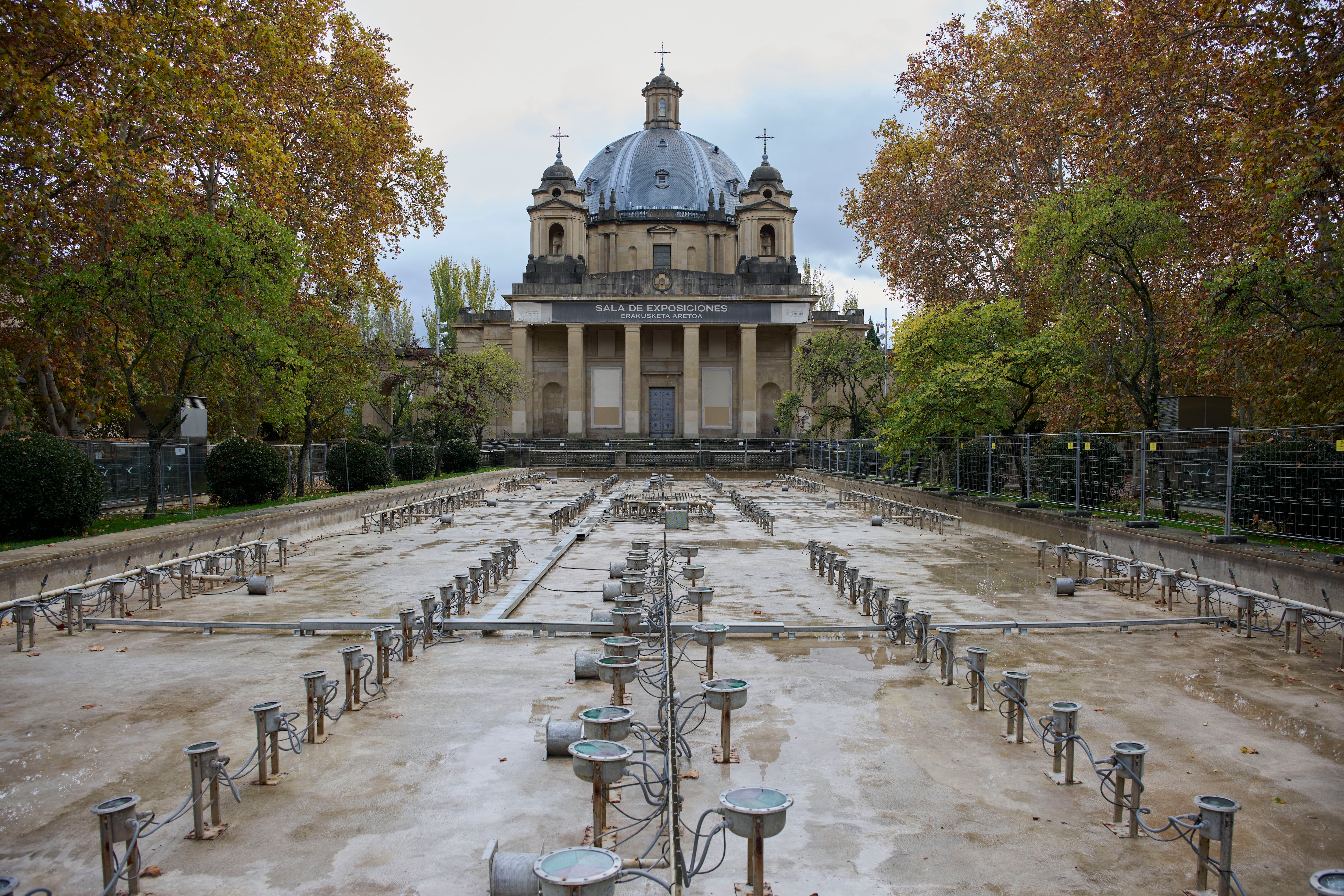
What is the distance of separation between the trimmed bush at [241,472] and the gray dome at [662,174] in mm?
46981

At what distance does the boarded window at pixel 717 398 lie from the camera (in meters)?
56.7

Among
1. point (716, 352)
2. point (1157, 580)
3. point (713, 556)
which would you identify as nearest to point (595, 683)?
point (713, 556)

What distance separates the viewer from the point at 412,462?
107 ft

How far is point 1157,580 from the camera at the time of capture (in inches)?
465

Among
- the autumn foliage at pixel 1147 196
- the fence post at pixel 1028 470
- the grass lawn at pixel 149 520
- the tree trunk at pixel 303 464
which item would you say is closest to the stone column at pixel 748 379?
the autumn foliage at pixel 1147 196

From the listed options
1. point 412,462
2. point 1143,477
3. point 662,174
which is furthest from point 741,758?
point 662,174

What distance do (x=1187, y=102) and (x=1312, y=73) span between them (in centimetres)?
607

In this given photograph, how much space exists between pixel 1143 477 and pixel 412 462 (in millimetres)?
25830

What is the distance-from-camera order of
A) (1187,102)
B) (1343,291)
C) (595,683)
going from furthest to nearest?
(1187,102), (1343,291), (595,683)

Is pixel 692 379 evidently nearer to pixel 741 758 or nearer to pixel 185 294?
pixel 185 294

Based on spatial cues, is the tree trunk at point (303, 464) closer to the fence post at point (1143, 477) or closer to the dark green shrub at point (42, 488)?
the dark green shrub at point (42, 488)

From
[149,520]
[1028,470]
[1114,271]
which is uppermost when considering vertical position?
A: [1114,271]

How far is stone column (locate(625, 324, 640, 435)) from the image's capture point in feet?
176

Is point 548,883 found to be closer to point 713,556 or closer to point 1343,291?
point 713,556
